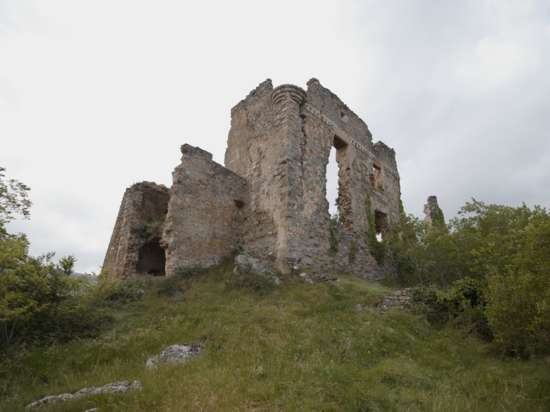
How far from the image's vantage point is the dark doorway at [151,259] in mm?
14852

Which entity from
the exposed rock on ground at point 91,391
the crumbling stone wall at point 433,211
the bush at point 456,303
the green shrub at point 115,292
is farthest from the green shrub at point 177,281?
the crumbling stone wall at point 433,211

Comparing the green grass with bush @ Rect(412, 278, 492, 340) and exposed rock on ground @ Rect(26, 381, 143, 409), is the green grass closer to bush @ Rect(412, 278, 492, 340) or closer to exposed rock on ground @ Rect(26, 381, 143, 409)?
exposed rock on ground @ Rect(26, 381, 143, 409)

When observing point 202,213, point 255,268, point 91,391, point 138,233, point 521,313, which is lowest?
point 91,391

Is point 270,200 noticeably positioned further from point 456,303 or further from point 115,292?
point 456,303

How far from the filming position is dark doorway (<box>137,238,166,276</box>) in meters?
14.9

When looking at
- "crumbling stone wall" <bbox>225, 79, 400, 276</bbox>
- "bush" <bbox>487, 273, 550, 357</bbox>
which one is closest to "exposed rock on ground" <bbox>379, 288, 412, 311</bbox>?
"bush" <bbox>487, 273, 550, 357</bbox>

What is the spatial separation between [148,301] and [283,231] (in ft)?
14.7

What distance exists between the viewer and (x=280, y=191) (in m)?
11.9

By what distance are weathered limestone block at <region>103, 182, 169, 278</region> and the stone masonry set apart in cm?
4

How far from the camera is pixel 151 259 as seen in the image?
15.3 m

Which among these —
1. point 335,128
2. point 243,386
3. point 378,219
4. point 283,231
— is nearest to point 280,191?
point 283,231

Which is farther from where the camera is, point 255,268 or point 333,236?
point 333,236

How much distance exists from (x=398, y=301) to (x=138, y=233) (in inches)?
392

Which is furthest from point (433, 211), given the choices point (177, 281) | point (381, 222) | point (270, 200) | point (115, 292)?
Answer: point (115, 292)
